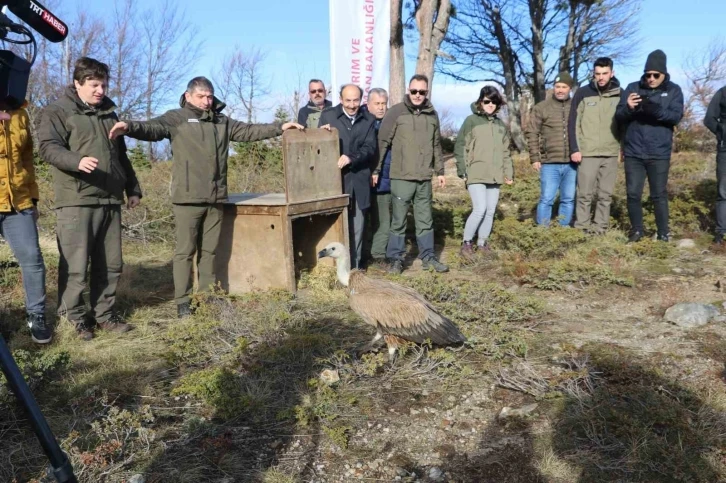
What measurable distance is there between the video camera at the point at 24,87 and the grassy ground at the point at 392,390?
3.05 ft

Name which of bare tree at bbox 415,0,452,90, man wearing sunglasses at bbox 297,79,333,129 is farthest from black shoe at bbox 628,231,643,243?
bare tree at bbox 415,0,452,90

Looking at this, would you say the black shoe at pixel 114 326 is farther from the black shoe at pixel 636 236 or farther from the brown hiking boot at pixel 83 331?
the black shoe at pixel 636 236

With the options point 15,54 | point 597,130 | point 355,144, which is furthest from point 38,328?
point 597,130

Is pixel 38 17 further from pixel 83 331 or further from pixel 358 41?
pixel 358 41

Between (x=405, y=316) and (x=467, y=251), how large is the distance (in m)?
3.49

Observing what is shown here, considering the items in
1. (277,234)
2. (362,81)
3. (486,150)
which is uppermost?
→ (362,81)

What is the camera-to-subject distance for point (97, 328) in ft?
17.5

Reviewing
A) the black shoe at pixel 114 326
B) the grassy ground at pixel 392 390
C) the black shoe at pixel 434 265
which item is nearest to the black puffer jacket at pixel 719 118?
the grassy ground at pixel 392 390

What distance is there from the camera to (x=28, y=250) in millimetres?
4621

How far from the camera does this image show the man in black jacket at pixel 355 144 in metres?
6.82

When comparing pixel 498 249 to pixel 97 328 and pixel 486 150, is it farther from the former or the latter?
pixel 97 328

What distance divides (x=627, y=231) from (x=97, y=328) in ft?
23.1

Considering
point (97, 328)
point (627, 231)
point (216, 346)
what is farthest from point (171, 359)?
point (627, 231)

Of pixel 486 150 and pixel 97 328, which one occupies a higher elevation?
pixel 486 150
